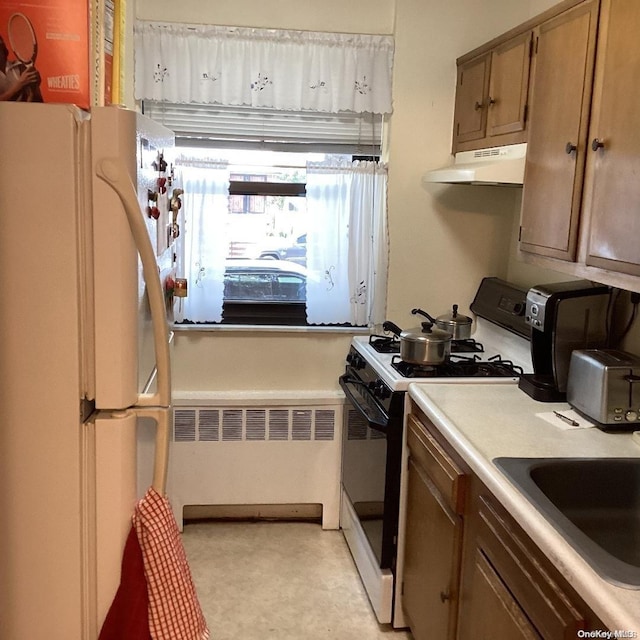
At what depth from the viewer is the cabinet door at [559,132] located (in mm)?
1996

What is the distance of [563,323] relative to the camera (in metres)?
2.24

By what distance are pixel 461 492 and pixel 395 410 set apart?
589 millimetres

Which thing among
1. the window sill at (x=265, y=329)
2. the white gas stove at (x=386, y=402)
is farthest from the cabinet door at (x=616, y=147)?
the window sill at (x=265, y=329)

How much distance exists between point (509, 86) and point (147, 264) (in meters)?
1.78

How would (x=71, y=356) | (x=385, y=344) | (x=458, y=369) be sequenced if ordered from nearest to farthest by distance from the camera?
(x=71, y=356) → (x=458, y=369) → (x=385, y=344)

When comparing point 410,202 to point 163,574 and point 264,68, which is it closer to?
point 264,68

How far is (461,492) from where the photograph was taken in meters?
1.91

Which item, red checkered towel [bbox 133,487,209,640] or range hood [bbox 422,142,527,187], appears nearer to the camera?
red checkered towel [bbox 133,487,209,640]

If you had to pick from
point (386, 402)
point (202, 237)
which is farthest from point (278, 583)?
point (202, 237)

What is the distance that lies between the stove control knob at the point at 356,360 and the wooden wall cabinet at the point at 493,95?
3.33ft

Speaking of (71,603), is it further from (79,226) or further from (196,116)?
(196,116)

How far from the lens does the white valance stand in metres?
2.93

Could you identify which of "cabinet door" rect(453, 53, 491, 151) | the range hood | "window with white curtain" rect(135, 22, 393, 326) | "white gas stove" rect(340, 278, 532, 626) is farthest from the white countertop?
"cabinet door" rect(453, 53, 491, 151)

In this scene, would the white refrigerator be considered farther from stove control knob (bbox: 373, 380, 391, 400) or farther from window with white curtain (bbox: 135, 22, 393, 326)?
window with white curtain (bbox: 135, 22, 393, 326)
